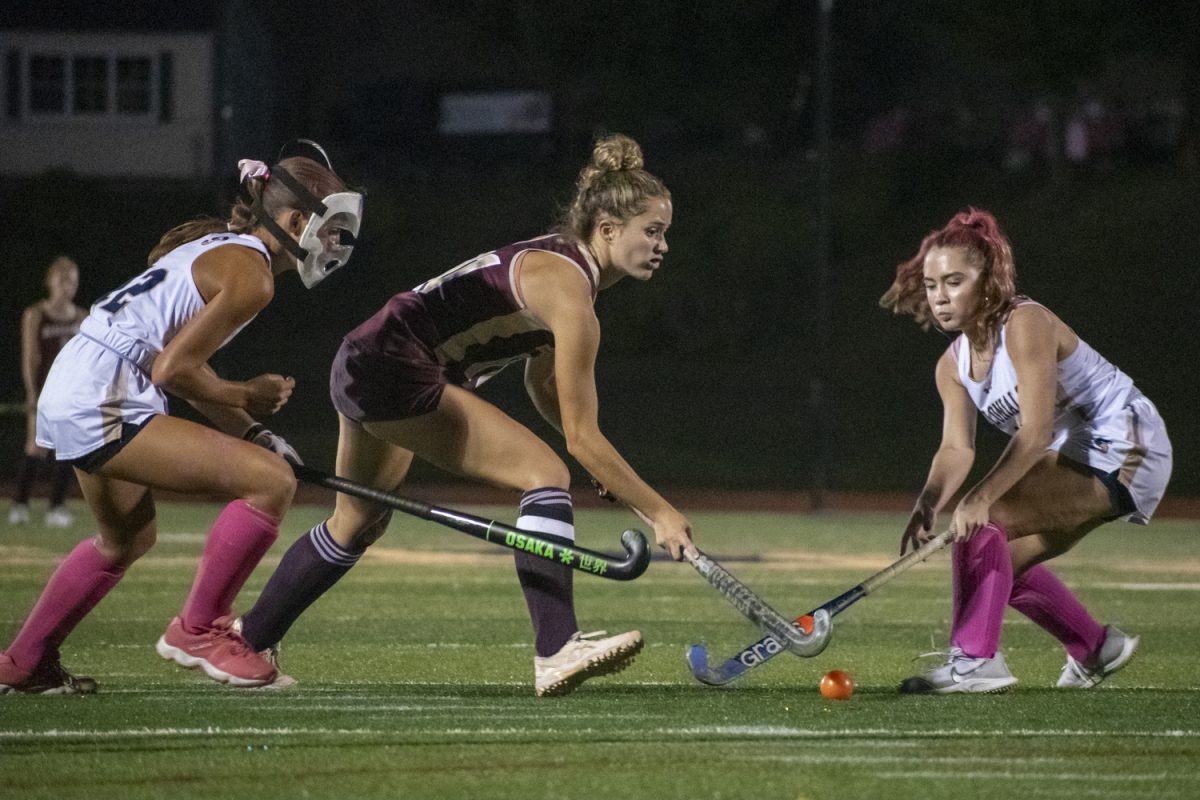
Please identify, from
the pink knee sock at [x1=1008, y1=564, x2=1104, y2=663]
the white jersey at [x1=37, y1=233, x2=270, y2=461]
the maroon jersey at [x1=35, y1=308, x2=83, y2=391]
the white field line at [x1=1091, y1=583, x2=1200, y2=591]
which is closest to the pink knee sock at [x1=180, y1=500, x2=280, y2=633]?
the white jersey at [x1=37, y1=233, x2=270, y2=461]

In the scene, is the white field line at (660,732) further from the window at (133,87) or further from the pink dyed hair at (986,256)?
the window at (133,87)

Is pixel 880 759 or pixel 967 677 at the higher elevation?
pixel 880 759

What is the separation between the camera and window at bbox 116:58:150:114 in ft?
103

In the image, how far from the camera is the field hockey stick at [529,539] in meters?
5.36

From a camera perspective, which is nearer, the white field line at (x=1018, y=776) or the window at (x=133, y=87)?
the white field line at (x=1018, y=776)

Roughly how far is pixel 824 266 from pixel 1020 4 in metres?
13.0

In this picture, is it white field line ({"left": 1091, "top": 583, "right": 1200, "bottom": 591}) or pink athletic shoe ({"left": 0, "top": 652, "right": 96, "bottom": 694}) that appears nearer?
pink athletic shoe ({"left": 0, "top": 652, "right": 96, "bottom": 694})

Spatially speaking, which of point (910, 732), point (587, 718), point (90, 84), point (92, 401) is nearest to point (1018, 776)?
point (910, 732)

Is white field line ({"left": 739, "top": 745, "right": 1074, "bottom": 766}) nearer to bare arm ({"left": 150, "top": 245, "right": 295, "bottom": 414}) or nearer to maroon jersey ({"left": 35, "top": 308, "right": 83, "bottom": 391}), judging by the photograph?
bare arm ({"left": 150, "top": 245, "right": 295, "bottom": 414})

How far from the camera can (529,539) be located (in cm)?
538

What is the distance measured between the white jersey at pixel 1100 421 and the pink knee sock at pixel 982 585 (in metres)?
0.42

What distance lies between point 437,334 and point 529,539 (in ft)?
2.17

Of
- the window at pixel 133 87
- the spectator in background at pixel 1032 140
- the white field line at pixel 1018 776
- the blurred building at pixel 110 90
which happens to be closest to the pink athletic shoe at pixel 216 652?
the white field line at pixel 1018 776

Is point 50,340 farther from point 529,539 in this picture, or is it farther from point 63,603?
point 529,539
